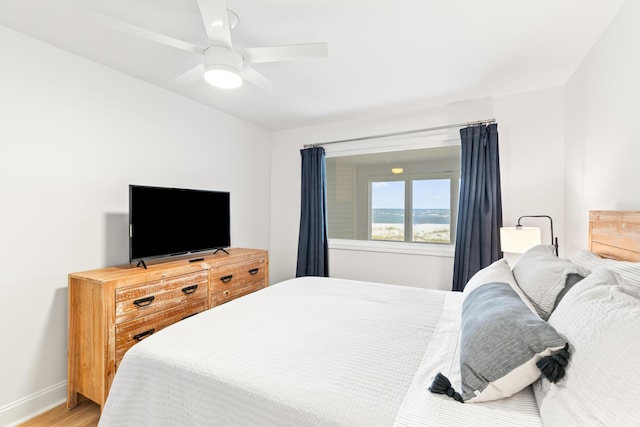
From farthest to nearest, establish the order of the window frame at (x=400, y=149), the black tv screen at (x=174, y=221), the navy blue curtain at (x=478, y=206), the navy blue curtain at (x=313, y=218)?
the navy blue curtain at (x=313, y=218) < the window frame at (x=400, y=149) < the navy blue curtain at (x=478, y=206) < the black tv screen at (x=174, y=221)

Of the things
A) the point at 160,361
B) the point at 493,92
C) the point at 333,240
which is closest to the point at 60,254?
the point at 160,361

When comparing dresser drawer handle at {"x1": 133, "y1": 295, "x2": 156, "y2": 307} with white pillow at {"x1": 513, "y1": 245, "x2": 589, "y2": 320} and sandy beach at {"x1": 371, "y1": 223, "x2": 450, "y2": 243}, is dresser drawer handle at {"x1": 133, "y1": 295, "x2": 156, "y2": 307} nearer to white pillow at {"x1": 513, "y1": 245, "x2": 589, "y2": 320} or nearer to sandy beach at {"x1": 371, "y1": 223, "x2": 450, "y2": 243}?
white pillow at {"x1": 513, "y1": 245, "x2": 589, "y2": 320}

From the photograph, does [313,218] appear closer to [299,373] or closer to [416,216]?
[416,216]

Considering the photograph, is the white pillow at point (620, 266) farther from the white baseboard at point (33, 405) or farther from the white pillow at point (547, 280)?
the white baseboard at point (33, 405)

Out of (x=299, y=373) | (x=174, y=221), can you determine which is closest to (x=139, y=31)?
(x=174, y=221)

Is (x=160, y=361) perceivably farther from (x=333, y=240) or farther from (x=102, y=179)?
(x=333, y=240)

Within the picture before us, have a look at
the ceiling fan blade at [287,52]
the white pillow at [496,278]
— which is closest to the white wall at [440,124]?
the white pillow at [496,278]

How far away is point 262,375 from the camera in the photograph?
1.08 metres

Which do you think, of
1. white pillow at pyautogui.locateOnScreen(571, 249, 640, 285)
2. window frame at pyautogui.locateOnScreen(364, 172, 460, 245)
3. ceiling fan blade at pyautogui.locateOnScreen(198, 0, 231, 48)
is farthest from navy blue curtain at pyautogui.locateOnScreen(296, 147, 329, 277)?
white pillow at pyautogui.locateOnScreen(571, 249, 640, 285)

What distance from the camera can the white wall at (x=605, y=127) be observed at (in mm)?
1592

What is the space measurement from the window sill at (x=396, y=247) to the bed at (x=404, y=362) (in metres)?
1.55

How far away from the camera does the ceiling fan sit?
150 centimetres

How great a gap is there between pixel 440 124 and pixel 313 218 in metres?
1.85

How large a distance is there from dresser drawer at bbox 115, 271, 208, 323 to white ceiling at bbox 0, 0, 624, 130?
5.28 ft
